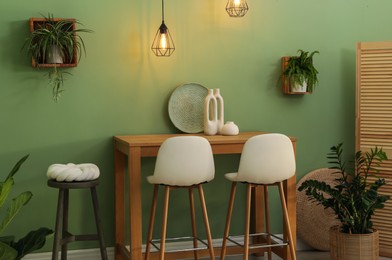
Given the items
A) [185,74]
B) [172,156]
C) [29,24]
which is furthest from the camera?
[185,74]

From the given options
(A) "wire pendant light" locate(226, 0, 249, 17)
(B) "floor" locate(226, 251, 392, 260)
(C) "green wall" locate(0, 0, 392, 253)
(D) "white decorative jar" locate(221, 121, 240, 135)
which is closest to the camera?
(C) "green wall" locate(0, 0, 392, 253)

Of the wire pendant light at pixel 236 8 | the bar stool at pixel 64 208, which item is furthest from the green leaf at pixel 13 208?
the wire pendant light at pixel 236 8

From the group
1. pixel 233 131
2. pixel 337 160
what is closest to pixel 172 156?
pixel 233 131

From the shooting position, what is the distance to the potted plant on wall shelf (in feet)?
16.3

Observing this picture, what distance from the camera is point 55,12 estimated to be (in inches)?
181

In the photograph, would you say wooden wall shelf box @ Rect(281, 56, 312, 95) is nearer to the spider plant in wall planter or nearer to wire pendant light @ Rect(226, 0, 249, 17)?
wire pendant light @ Rect(226, 0, 249, 17)

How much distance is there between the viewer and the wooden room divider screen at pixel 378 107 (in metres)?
4.94

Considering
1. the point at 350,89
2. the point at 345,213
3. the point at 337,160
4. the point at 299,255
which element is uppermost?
the point at 350,89

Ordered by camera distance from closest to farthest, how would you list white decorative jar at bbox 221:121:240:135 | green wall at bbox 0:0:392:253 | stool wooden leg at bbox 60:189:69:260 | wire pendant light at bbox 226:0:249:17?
stool wooden leg at bbox 60:189:69:260, green wall at bbox 0:0:392:253, white decorative jar at bbox 221:121:240:135, wire pendant light at bbox 226:0:249:17

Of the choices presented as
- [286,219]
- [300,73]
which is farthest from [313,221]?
[300,73]

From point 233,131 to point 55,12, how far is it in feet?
5.08

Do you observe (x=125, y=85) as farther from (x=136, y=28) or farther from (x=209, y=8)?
(x=209, y=8)

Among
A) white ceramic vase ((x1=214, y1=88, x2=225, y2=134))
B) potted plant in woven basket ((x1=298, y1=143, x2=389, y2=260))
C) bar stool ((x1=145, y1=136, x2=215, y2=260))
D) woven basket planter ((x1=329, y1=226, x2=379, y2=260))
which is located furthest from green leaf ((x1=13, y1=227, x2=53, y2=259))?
woven basket planter ((x1=329, y1=226, x2=379, y2=260))

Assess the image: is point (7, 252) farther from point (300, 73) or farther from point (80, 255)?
point (300, 73)
